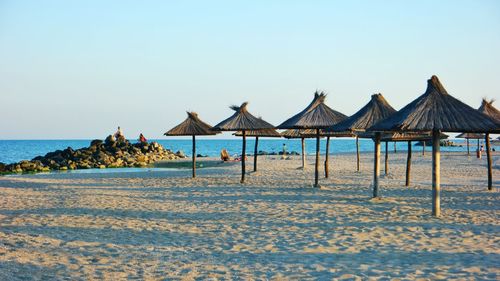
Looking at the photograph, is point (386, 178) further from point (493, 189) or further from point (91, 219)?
point (91, 219)

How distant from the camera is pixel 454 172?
23812mm

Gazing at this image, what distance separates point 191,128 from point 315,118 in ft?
22.0

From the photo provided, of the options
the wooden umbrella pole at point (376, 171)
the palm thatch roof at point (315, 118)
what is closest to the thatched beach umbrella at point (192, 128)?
the palm thatch roof at point (315, 118)

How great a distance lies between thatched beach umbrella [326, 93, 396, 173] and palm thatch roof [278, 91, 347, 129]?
6.86ft

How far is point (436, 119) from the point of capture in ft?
34.8

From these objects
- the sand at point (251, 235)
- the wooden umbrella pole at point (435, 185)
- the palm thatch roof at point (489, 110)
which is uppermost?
the palm thatch roof at point (489, 110)

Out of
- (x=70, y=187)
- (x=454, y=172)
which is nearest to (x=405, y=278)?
(x=70, y=187)

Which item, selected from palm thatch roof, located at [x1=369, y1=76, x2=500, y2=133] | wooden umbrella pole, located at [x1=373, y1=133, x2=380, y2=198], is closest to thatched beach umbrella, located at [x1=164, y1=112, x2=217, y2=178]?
wooden umbrella pole, located at [x1=373, y1=133, x2=380, y2=198]

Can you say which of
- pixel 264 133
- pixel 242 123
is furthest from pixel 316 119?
pixel 264 133

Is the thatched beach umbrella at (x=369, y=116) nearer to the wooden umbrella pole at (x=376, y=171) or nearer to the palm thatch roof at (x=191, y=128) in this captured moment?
the wooden umbrella pole at (x=376, y=171)

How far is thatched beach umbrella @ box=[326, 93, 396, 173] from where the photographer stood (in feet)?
45.5

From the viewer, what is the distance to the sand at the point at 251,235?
6.83 metres

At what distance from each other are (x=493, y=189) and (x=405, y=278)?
11.7 m

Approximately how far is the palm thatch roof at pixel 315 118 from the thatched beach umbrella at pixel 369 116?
6.86 ft
